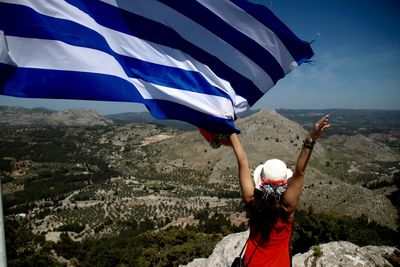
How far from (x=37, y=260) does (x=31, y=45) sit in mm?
43997

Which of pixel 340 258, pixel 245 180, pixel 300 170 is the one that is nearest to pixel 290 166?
pixel 340 258

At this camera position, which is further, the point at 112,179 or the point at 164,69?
the point at 112,179

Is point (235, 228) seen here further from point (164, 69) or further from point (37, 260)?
point (164, 69)

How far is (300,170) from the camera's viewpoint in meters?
3.77

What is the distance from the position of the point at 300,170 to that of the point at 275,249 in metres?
1.30

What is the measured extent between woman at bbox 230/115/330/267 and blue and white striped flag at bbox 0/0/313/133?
210 centimetres

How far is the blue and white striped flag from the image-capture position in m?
5.57

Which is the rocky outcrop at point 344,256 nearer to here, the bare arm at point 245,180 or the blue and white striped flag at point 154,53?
the blue and white striped flag at point 154,53

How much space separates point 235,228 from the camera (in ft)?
176

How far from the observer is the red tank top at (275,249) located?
4352 millimetres

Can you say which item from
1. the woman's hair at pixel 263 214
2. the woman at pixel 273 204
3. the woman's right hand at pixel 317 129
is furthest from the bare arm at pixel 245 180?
the woman's right hand at pixel 317 129

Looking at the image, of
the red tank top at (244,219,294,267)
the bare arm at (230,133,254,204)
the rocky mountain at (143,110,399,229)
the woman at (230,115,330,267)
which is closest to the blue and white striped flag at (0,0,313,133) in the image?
the bare arm at (230,133,254,204)

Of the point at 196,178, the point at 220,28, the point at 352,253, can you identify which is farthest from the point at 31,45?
Answer: the point at 196,178

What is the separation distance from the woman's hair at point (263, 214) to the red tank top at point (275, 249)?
7cm
